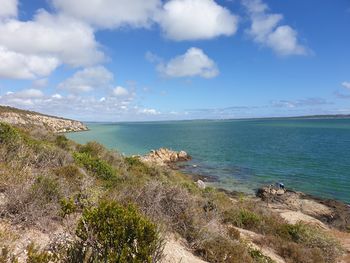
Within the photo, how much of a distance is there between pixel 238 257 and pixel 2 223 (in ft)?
18.5

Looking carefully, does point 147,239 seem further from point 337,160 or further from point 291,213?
point 337,160

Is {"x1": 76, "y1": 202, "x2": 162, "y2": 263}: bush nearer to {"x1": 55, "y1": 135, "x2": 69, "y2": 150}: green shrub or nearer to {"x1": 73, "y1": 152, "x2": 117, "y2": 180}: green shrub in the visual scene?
{"x1": 73, "y1": 152, "x2": 117, "y2": 180}: green shrub

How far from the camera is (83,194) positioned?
8398 millimetres

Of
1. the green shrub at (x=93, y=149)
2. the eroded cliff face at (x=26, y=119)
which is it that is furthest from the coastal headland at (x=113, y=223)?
the eroded cliff face at (x=26, y=119)

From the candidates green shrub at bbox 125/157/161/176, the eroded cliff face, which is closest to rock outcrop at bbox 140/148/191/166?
the eroded cliff face

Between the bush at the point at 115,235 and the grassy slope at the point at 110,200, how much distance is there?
Answer: 50 centimetres

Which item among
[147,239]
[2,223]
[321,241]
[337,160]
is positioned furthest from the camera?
[337,160]

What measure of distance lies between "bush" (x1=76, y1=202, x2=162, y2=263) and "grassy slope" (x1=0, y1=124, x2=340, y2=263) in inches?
19.9

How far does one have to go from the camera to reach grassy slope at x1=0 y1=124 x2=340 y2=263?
6.70 metres

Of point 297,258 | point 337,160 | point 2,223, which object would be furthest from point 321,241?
point 337,160

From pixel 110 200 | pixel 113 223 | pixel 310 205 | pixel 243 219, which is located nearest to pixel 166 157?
pixel 310 205

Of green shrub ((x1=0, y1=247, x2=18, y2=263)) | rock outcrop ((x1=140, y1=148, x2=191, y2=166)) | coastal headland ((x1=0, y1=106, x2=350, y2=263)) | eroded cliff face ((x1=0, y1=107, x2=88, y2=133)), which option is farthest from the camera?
eroded cliff face ((x1=0, y1=107, x2=88, y2=133))

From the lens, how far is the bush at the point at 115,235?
5.11 metres

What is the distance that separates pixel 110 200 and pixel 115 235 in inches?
104
